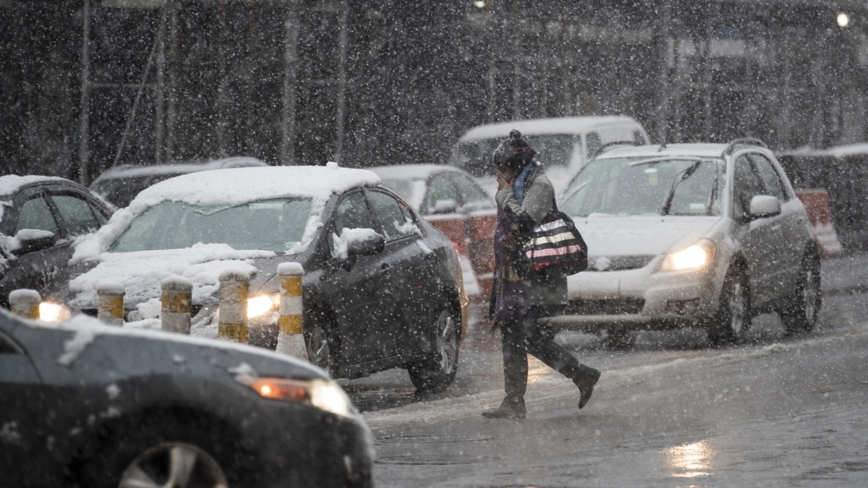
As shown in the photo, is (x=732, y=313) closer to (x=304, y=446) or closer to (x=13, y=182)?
(x=13, y=182)

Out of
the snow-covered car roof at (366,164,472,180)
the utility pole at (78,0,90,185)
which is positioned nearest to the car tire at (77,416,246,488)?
the snow-covered car roof at (366,164,472,180)

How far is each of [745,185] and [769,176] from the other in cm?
87

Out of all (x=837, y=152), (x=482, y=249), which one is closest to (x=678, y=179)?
(x=482, y=249)

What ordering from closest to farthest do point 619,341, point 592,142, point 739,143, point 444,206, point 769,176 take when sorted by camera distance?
point 619,341 < point 739,143 < point 769,176 < point 444,206 < point 592,142

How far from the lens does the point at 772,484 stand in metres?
7.37

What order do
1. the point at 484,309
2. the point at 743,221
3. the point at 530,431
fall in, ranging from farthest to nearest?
the point at 484,309, the point at 743,221, the point at 530,431

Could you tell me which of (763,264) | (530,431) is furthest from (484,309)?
(530,431)

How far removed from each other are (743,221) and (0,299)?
249 inches

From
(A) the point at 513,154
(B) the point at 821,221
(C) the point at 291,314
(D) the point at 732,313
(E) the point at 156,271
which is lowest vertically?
(B) the point at 821,221

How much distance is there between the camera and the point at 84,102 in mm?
23062

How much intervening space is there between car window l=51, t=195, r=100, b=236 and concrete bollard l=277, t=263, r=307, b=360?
394 centimetres

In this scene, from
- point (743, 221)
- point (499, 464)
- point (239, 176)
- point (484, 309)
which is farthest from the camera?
point (484, 309)

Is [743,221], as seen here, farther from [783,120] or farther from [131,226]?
[783,120]

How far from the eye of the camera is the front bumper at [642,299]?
1320 cm
